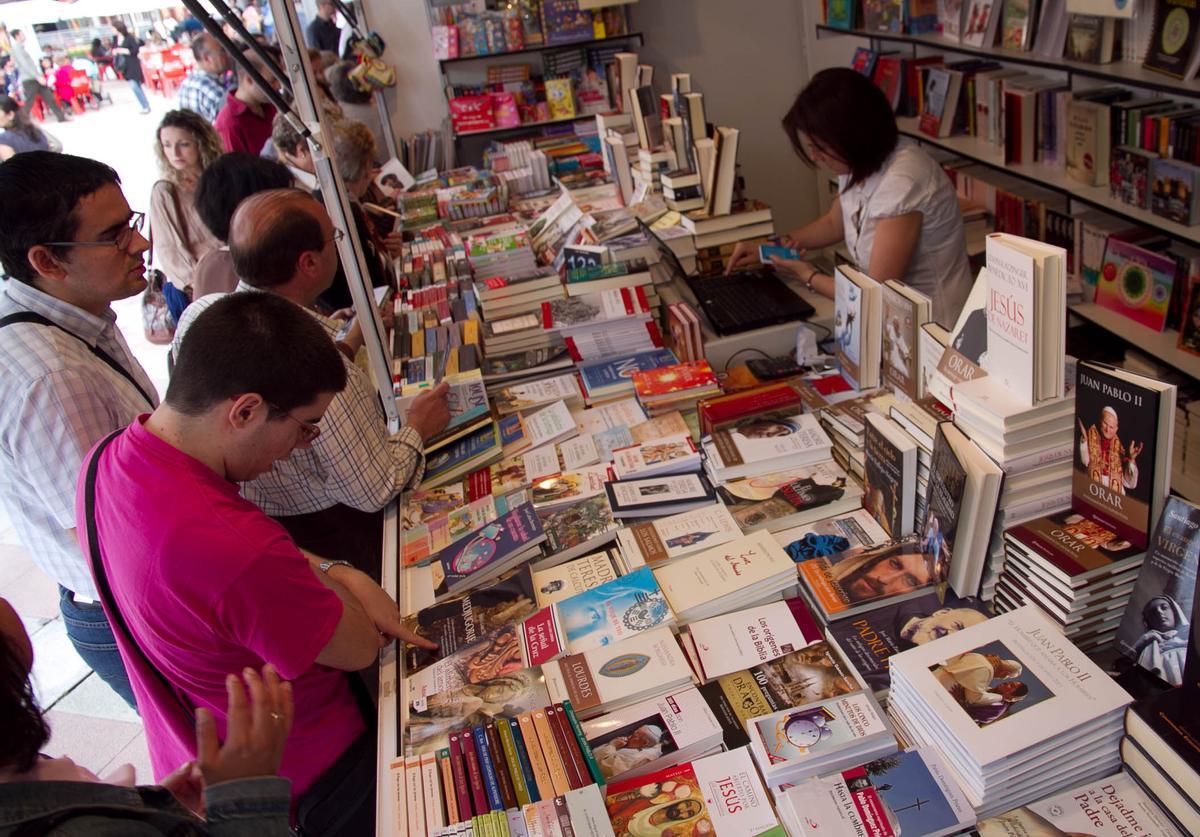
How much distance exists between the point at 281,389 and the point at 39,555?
2.92 feet

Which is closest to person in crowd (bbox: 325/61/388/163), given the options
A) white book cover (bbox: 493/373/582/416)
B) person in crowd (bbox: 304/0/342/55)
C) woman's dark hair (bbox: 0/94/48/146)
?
person in crowd (bbox: 304/0/342/55)

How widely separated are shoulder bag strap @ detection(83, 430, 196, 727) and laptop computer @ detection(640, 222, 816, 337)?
1.78 metres

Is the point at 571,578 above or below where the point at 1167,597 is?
below

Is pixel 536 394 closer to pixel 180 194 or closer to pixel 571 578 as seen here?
pixel 571 578

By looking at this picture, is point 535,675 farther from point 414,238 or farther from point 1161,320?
point 414,238

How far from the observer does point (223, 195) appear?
110 inches

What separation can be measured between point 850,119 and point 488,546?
1734mm

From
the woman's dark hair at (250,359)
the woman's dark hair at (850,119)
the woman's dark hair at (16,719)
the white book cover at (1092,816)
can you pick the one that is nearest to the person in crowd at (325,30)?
the woman's dark hair at (850,119)

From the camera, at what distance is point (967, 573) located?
4.97 feet

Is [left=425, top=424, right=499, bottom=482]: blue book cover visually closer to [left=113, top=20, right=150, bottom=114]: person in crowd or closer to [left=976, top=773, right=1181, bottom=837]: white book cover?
[left=976, top=773, right=1181, bottom=837]: white book cover

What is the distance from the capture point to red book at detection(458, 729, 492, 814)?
53.5 inches

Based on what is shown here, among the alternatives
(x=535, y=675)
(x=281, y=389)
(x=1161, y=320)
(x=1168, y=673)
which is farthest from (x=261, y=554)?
(x=1161, y=320)

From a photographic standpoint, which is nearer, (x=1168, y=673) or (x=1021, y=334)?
(x=1168, y=673)

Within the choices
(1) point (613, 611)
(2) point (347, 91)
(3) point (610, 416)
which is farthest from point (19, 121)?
(1) point (613, 611)
